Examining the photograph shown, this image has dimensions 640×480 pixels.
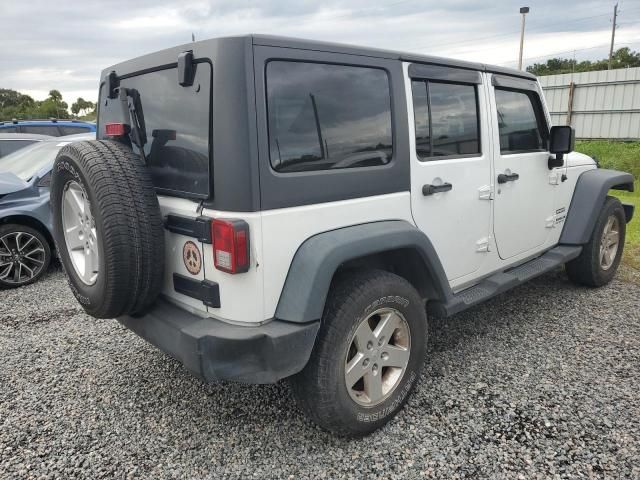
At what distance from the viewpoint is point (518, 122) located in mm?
3654

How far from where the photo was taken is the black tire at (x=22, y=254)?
498 centimetres

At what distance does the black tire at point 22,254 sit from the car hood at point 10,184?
0.37 m

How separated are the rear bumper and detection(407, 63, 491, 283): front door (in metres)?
1.06

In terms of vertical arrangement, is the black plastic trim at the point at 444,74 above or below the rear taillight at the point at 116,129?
above

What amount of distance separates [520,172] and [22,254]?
4.87 meters

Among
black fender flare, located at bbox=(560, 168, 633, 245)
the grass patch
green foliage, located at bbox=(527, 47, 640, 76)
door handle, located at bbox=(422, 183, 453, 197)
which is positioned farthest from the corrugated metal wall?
green foliage, located at bbox=(527, 47, 640, 76)

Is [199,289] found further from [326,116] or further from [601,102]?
[601,102]

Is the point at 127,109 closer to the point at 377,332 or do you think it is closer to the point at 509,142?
the point at 377,332

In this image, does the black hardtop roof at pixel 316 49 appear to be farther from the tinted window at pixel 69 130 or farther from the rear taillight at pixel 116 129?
the tinted window at pixel 69 130

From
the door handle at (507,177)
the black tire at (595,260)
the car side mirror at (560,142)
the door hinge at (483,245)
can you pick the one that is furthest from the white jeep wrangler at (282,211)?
the black tire at (595,260)

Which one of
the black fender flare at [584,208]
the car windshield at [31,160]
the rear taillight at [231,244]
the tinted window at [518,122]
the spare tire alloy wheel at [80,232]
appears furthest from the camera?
the car windshield at [31,160]

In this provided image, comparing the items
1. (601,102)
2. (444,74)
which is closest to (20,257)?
(444,74)

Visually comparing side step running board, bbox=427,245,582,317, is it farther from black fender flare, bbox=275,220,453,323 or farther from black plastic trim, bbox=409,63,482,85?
black plastic trim, bbox=409,63,482,85

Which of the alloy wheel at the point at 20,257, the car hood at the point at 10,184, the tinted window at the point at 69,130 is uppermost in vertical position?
the tinted window at the point at 69,130
